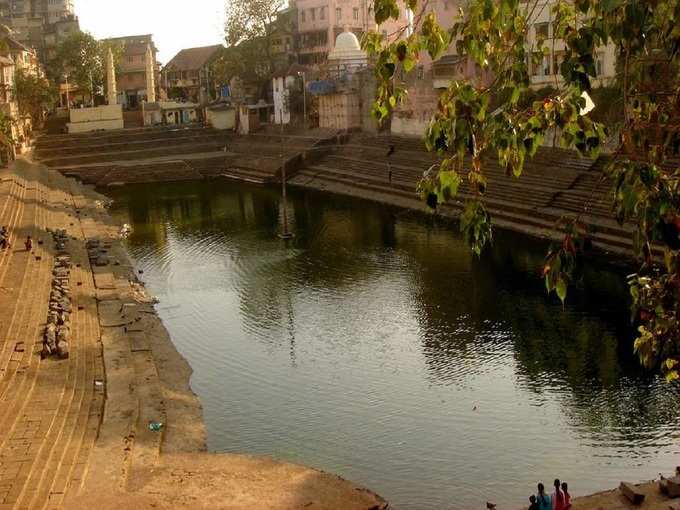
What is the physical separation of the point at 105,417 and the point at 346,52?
131 ft

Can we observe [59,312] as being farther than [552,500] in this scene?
Yes

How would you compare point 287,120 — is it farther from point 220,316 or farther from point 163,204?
point 220,316

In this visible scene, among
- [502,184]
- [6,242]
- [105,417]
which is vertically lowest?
[105,417]

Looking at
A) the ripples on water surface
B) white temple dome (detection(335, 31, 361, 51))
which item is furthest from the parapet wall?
the ripples on water surface

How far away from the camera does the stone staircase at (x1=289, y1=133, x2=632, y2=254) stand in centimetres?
2592

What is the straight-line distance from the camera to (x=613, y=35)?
4320 millimetres

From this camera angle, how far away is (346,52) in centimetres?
5044

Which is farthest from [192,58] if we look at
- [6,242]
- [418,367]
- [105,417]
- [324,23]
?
[105,417]

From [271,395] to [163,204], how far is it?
25926 millimetres

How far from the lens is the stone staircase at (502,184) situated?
2592 centimetres

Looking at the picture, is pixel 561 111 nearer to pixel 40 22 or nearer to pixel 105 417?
pixel 105 417

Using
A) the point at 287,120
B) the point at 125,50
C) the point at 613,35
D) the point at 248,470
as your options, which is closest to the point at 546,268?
the point at 613,35

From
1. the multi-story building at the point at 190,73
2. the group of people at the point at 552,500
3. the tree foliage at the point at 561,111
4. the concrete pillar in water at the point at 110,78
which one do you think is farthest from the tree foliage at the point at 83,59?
the tree foliage at the point at 561,111

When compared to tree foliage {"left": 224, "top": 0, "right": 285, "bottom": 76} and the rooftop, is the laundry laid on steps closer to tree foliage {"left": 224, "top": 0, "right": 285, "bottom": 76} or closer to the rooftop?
tree foliage {"left": 224, "top": 0, "right": 285, "bottom": 76}
